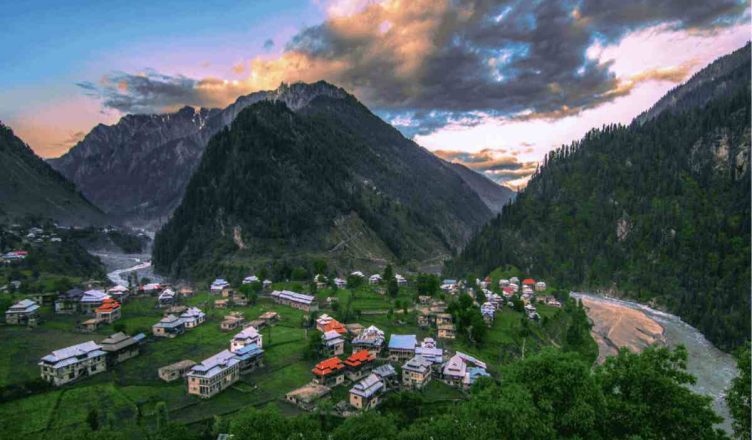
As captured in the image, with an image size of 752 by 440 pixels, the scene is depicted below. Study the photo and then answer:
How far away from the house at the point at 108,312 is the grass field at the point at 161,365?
1990 millimetres

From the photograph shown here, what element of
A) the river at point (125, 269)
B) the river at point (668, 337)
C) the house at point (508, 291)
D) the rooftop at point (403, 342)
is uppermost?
the rooftop at point (403, 342)

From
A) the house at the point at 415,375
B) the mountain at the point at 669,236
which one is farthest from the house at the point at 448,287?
the house at the point at 415,375

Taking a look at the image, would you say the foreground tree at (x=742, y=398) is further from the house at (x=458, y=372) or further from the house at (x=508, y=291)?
the house at (x=508, y=291)

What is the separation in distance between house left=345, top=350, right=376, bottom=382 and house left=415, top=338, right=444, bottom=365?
23.7 ft

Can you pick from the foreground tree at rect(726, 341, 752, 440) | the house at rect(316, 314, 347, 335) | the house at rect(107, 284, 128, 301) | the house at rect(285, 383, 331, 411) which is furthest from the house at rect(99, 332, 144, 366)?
the foreground tree at rect(726, 341, 752, 440)

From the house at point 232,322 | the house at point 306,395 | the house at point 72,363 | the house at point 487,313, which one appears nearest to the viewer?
the house at point 306,395

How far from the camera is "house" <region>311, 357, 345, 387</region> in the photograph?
185ft

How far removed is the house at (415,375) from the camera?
192ft

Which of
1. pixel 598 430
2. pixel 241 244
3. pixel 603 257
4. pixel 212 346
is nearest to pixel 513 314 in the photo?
pixel 212 346

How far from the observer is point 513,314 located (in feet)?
319

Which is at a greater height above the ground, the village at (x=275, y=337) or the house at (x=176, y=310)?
the house at (x=176, y=310)

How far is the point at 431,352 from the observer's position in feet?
214

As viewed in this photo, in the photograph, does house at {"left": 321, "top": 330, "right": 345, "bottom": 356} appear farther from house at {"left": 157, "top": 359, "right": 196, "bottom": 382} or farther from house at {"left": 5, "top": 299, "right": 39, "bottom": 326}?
house at {"left": 5, "top": 299, "right": 39, "bottom": 326}

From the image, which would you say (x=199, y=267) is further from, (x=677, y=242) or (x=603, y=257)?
(x=677, y=242)
